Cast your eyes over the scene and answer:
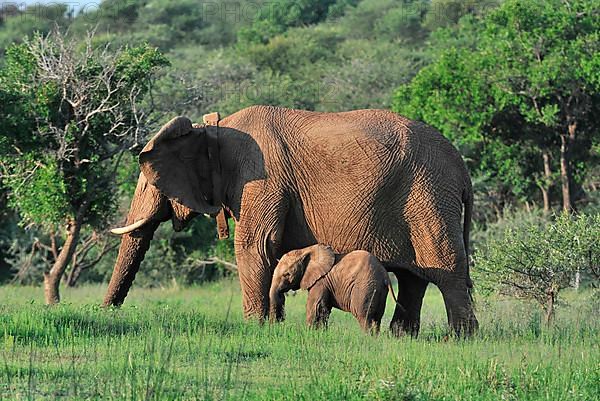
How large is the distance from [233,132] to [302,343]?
3.08 metres

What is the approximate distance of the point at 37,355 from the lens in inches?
395

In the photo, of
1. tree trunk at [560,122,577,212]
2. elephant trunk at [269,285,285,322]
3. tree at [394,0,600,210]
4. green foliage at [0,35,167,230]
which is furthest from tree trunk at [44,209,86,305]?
tree trunk at [560,122,577,212]

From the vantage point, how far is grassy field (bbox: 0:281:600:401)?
27.2ft

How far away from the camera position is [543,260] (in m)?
14.8

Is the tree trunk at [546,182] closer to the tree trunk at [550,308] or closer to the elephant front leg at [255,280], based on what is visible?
the tree trunk at [550,308]

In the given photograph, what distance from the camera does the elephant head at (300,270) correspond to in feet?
40.5

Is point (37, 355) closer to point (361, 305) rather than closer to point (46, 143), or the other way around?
point (361, 305)

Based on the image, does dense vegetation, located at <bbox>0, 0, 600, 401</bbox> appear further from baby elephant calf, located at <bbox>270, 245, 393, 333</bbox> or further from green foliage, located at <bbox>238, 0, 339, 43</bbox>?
green foliage, located at <bbox>238, 0, 339, 43</bbox>

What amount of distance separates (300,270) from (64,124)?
703cm

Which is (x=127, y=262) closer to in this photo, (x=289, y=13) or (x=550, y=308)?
(x=550, y=308)

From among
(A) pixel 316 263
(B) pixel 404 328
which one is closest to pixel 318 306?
(A) pixel 316 263

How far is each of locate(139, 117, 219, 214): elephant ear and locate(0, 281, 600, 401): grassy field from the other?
1.30 metres

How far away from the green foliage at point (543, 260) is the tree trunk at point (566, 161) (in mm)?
11336

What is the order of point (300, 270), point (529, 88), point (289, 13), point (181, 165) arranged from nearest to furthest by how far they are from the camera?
1. point (300, 270)
2. point (181, 165)
3. point (529, 88)
4. point (289, 13)
